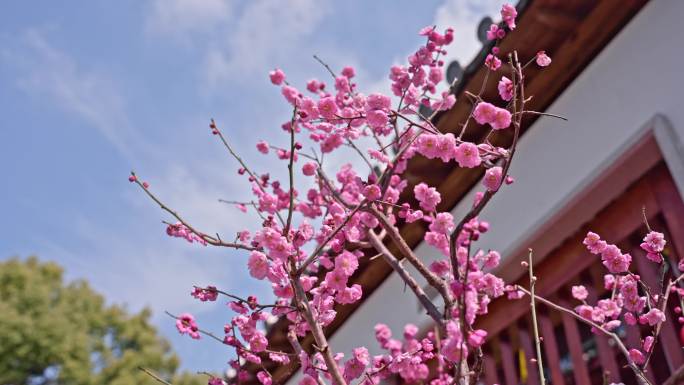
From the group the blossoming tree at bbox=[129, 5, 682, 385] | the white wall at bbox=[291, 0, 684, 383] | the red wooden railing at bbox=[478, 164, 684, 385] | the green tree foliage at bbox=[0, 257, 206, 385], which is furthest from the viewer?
the green tree foliage at bbox=[0, 257, 206, 385]

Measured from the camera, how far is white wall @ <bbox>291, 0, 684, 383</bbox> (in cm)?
254

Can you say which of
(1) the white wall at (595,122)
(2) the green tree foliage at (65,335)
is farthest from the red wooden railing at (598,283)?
(2) the green tree foliage at (65,335)

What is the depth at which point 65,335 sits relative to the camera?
1582 cm

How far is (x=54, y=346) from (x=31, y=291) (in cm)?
169

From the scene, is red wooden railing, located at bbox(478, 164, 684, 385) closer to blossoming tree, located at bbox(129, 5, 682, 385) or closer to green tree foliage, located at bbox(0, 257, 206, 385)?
→ blossoming tree, located at bbox(129, 5, 682, 385)

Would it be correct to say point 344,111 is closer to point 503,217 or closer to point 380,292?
point 503,217

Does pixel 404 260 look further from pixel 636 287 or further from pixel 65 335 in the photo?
pixel 65 335

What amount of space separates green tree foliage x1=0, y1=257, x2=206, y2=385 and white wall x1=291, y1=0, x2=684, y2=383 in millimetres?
14568

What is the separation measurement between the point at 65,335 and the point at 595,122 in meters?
15.8

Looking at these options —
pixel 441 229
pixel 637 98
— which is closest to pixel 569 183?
pixel 637 98

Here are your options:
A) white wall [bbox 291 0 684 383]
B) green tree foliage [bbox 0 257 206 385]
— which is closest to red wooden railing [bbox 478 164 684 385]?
white wall [bbox 291 0 684 383]

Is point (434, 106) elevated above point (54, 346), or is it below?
below

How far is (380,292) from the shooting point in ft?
15.1

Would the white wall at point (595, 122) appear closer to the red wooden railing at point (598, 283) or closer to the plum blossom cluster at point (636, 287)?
the red wooden railing at point (598, 283)
